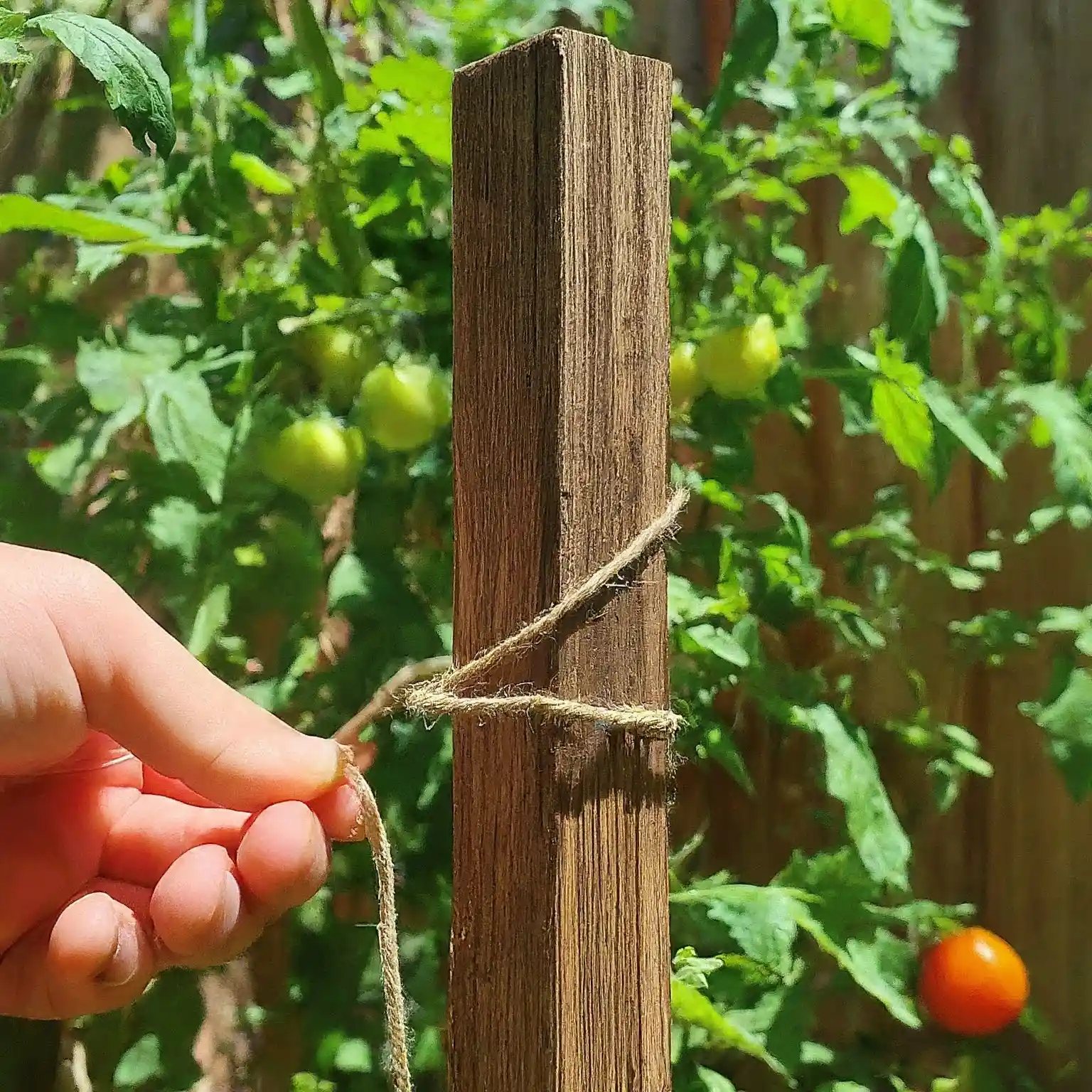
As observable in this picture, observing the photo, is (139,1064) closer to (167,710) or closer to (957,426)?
(167,710)

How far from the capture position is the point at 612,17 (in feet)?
2.99

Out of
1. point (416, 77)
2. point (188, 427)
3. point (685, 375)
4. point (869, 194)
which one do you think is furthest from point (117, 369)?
point (869, 194)

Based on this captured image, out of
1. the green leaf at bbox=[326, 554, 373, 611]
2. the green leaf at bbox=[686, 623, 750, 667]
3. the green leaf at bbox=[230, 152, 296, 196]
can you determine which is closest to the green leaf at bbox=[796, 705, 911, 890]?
the green leaf at bbox=[686, 623, 750, 667]

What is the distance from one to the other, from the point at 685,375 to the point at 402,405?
25 centimetres

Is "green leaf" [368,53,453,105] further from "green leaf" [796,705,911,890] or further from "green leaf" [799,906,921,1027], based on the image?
"green leaf" [799,906,921,1027]

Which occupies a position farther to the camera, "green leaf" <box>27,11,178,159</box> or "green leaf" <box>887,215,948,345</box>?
"green leaf" <box>887,215,948,345</box>

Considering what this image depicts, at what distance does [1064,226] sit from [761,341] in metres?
0.40

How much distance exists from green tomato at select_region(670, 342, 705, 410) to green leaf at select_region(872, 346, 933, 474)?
0.49 feet

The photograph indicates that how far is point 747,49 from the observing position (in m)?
0.79

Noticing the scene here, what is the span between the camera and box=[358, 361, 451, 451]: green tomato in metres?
0.74

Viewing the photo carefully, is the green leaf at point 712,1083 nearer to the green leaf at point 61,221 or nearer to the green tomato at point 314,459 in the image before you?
the green tomato at point 314,459

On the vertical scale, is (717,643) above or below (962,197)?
below

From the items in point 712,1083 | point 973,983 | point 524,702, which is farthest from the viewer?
point 973,983

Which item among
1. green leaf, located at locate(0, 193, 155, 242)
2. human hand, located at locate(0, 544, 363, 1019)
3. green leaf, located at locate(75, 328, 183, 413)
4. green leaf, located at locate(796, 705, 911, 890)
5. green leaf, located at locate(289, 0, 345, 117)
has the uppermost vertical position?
green leaf, located at locate(289, 0, 345, 117)
